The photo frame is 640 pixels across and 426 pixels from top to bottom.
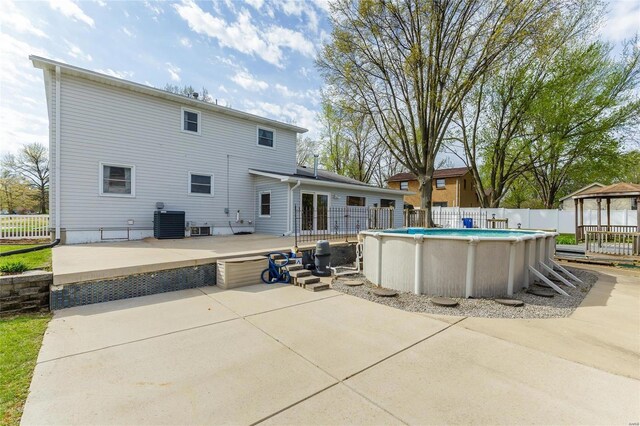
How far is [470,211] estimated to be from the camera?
66.8 feet

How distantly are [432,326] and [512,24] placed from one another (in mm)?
12327

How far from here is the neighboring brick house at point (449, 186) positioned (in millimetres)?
26797

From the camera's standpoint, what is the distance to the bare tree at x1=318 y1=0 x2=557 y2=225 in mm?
10680

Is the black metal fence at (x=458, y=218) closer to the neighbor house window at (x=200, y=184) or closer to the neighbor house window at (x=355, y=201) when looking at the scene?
the neighbor house window at (x=355, y=201)

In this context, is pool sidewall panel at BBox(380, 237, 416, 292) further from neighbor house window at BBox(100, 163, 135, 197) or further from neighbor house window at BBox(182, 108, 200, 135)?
neighbor house window at BBox(182, 108, 200, 135)

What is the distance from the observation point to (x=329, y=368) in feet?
8.75

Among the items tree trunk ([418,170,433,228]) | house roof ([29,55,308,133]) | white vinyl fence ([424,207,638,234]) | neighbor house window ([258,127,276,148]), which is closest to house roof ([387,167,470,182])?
white vinyl fence ([424,207,638,234])

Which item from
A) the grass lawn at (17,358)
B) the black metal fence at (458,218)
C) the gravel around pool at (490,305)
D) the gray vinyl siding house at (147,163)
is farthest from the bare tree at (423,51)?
the grass lawn at (17,358)

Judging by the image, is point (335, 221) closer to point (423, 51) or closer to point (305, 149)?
point (423, 51)

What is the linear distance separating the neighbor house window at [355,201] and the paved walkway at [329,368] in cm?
978

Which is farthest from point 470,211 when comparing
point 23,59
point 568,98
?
point 23,59

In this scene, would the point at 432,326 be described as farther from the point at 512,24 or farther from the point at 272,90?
the point at 272,90

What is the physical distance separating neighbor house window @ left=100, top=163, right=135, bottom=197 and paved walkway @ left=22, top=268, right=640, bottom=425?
21.8ft

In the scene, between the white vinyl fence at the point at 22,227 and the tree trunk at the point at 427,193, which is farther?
the tree trunk at the point at 427,193
